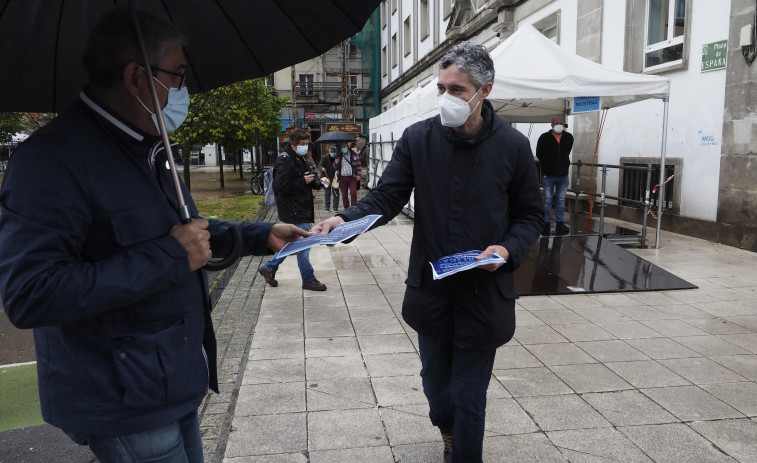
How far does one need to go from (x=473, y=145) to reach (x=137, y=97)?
140 centimetres

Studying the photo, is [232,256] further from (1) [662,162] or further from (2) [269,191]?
(1) [662,162]

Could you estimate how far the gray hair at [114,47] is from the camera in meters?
1.57

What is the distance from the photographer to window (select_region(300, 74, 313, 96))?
48000 millimetres

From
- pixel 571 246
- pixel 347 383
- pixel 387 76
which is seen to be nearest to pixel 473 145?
pixel 347 383

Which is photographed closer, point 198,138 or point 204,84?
point 204,84

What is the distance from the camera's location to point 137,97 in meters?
1.62

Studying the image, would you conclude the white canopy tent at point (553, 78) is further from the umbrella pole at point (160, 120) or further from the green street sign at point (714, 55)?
the umbrella pole at point (160, 120)

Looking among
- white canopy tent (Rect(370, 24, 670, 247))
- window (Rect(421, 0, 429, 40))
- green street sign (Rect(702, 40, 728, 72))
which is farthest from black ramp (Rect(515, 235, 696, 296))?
window (Rect(421, 0, 429, 40))

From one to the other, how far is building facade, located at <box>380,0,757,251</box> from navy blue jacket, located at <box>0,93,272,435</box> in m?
8.92

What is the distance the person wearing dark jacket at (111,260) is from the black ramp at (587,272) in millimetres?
5003

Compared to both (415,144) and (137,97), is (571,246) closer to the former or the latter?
(415,144)

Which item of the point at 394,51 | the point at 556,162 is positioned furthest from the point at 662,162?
the point at 394,51

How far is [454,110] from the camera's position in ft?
8.26

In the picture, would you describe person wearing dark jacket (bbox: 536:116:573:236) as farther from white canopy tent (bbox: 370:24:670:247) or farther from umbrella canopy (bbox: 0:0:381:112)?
umbrella canopy (bbox: 0:0:381:112)
